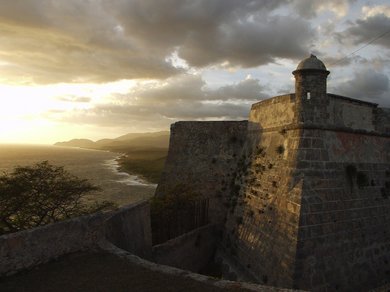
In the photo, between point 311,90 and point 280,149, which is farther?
point 280,149

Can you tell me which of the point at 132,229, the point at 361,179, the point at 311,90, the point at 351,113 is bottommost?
the point at 132,229

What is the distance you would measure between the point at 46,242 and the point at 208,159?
13369 mm

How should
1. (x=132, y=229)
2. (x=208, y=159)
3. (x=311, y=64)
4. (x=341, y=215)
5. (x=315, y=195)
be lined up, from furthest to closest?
(x=208, y=159) → (x=341, y=215) → (x=311, y=64) → (x=315, y=195) → (x=132, y=229)

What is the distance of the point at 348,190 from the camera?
14.0m

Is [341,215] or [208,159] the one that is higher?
[208,159]

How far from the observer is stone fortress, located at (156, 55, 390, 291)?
41.1 ft

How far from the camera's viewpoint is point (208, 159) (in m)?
21.2

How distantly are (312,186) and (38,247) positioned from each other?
9.77 m

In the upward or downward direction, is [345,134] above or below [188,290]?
above

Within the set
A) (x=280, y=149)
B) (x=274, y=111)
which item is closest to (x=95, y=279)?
(x=280, y=149)

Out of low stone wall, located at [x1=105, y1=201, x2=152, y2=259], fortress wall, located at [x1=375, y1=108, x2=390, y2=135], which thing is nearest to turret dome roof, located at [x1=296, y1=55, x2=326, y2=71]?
fortress wall, located at [x1=375, y1=108, x2=390, y2=135]

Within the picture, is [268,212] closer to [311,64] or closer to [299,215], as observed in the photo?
[299,215]

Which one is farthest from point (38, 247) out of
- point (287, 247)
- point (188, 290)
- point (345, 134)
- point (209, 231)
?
point (345, 134)

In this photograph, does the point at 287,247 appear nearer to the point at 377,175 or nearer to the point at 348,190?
the point at 348,190
